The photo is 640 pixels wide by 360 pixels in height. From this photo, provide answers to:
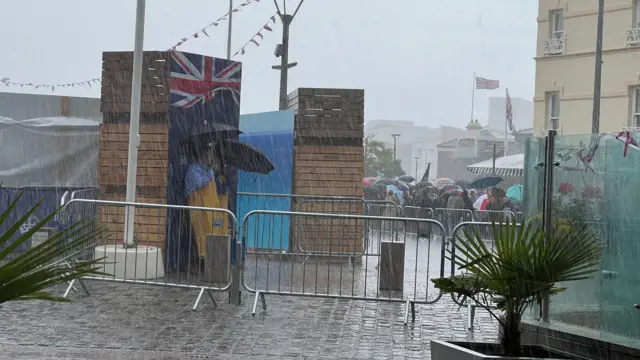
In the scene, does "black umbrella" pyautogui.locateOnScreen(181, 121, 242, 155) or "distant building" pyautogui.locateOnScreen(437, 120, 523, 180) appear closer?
"black umbrella" pyautogui.locateOnScreen(181, 121, 242, 155)

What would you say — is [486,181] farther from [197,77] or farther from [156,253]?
[156,253]

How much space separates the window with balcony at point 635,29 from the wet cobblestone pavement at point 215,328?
32991 mm

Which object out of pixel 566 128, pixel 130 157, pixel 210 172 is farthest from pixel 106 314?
pixel 566 128

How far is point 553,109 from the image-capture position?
158ft

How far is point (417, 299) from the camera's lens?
11.1 m

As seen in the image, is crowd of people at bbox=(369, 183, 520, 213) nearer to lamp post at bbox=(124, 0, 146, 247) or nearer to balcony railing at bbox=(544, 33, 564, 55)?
balcony railing at bbox=(544, 33, 564, 55)

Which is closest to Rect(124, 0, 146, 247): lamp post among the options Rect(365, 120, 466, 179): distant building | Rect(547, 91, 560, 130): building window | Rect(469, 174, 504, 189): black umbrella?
Rect(469, 174, 504, 189): black umbrella

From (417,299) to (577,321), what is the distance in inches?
156

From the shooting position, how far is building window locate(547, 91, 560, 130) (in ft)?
157

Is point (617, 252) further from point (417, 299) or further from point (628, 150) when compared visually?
point (417, 299)

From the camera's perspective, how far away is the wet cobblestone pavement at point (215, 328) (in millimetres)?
8531

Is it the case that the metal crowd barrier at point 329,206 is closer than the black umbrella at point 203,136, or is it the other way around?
the black umbrella at point 203,136

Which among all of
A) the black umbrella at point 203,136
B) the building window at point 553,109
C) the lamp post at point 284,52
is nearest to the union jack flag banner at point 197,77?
the black umbrella at point 203,136

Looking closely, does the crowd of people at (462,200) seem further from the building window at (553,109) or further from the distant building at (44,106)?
the building window at (553,109)
